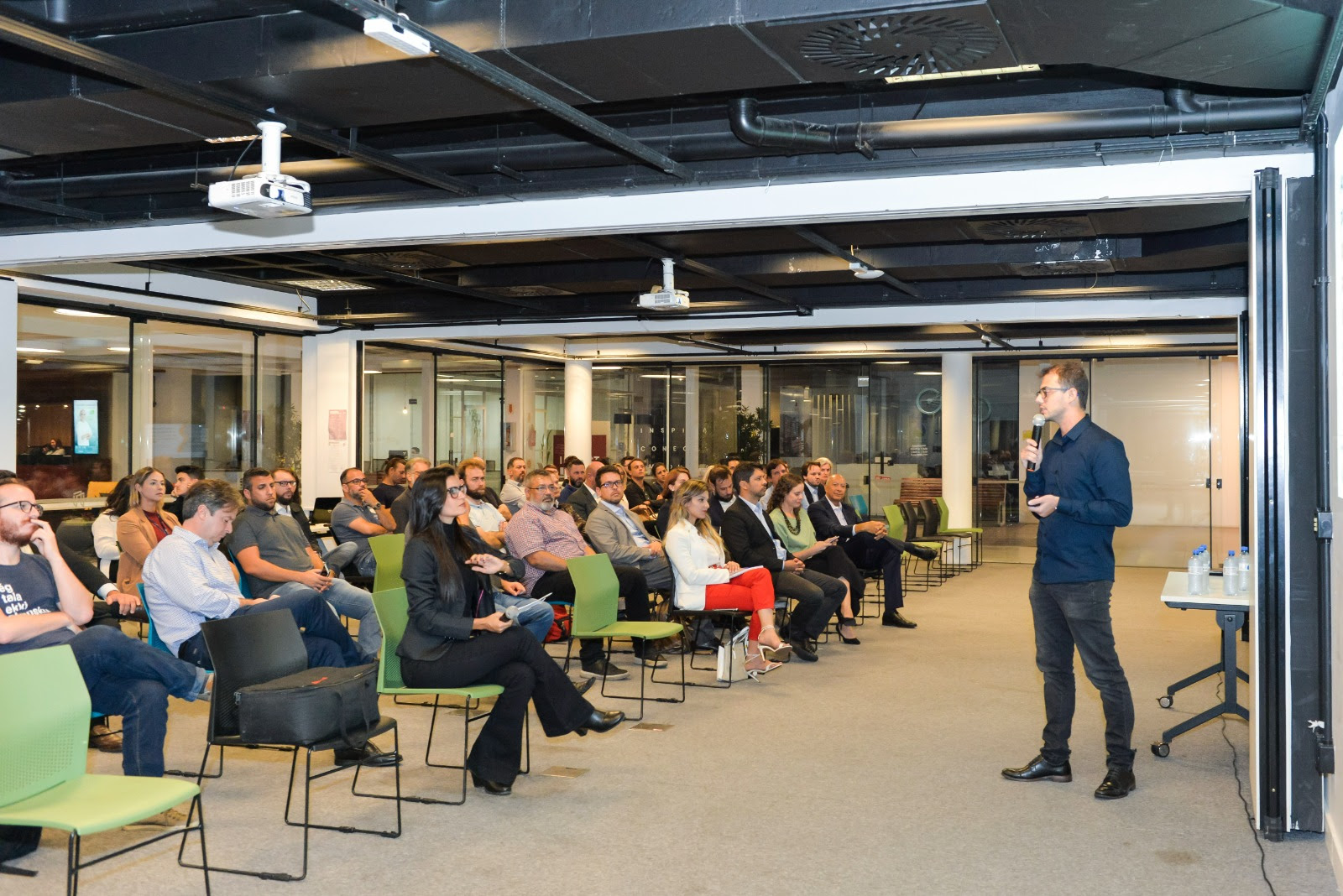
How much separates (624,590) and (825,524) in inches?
95.7

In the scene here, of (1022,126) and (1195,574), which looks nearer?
(1022,126)

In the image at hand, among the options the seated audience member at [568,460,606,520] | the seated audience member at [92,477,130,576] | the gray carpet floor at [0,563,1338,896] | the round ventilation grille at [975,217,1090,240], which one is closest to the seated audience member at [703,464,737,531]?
the seated audience member at [568,460,606,520]

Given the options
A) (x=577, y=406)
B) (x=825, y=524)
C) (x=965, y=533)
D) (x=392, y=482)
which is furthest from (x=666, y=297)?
(x=577, y=406)

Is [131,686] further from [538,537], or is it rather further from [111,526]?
[111,526]

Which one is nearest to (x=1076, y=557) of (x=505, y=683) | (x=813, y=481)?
(x=505, y=683)

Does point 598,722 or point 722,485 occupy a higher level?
point 722,485

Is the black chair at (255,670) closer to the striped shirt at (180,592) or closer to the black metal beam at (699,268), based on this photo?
the striped shirt at (180,592)

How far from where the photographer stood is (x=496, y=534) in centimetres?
902

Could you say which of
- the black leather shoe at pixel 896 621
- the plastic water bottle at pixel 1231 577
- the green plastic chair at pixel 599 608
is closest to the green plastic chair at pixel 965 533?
the black leather shoe at pixel 896 621

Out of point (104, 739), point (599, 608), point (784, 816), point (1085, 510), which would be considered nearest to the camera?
point (784, 816)

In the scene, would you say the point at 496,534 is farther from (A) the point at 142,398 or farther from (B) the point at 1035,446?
(B) the point at 1035,446

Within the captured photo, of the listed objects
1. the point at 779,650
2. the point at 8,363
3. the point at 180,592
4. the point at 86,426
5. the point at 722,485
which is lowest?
the point at 779,650

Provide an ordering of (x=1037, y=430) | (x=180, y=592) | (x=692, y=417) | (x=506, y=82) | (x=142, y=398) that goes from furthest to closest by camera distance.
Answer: (x=692, y=417)
(x=142, y=398)
(x=180, y=592)
(x=1037, y=430)
(x=506, y=82)

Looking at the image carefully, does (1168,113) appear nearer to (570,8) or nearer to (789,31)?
(789,31)
